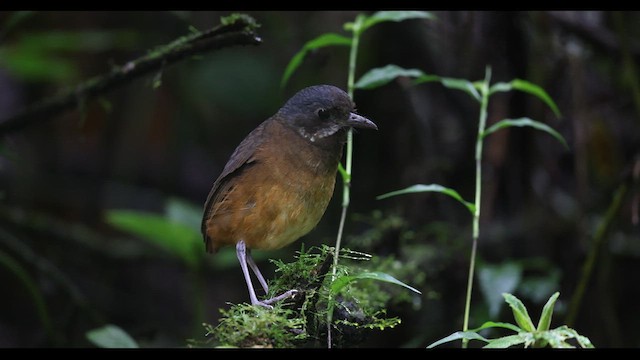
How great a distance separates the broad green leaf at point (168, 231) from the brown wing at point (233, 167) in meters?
1.06

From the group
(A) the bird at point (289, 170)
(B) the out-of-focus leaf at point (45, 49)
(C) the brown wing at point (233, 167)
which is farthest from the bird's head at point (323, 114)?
(B) the out-of-focus leaf at point (45, 49)

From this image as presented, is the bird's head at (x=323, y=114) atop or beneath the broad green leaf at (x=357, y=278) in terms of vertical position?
atop

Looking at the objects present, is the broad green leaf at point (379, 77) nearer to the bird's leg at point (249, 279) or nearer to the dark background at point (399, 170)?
the dark background at point (399, 170)

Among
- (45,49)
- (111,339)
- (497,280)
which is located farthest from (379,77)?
(45,49)

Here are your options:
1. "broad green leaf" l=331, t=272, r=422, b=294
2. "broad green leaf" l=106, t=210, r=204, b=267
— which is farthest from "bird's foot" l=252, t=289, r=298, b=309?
"broad green leaf" l=106, t=210, r=204, b=267

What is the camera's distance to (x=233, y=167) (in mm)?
2066

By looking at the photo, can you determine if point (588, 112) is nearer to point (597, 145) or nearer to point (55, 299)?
point (597, 145)

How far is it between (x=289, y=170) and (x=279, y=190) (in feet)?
0.20

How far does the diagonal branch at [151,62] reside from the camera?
89.3 inches

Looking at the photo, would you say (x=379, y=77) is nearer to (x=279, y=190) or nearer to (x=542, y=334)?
Answer: (x=279, y=190)

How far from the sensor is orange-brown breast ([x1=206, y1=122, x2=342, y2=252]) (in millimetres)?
1981

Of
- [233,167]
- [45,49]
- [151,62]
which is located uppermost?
[45,49]

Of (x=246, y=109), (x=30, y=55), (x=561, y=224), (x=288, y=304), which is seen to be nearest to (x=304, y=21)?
(x=246, y=109)

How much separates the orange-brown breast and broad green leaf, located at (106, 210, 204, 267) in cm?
117
